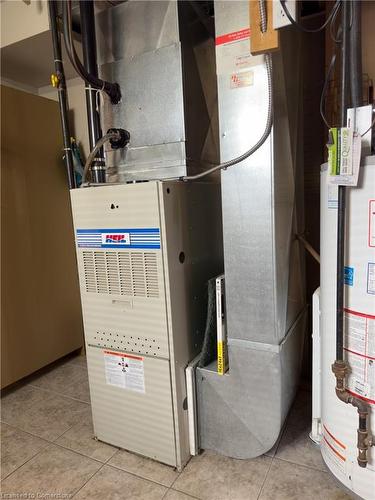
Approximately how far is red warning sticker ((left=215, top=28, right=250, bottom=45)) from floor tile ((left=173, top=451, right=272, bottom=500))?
6.01 feet

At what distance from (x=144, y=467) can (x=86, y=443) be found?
38cm

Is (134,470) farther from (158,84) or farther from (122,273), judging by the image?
(158,84)

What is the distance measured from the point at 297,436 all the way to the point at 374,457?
2.02 ft

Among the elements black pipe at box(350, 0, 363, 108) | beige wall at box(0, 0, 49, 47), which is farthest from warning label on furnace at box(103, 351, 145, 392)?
beige wall at box(0, 0, 49, 47)

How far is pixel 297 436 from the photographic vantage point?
1.77 meters

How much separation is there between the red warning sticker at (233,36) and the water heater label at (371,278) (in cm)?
95

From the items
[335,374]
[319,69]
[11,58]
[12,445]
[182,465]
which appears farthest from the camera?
[11,58]

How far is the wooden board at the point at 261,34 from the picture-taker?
108cm

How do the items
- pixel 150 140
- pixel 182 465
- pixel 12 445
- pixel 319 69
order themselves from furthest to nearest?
pixel 319 69 → pixel 12 445 → pixel 150 140 → pixel 182 465

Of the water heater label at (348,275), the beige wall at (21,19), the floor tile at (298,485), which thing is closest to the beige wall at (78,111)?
the beige wall at (21,19)

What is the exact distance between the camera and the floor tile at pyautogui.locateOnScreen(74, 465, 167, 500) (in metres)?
A: 1.45

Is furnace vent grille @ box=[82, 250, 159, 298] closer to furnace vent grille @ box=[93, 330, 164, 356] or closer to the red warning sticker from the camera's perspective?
furnace vent grille @ box=[93, 330, 164, 356]

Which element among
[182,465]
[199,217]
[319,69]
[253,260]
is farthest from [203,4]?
[182,465]

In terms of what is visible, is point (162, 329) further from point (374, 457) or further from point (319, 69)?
point (319, 69)
